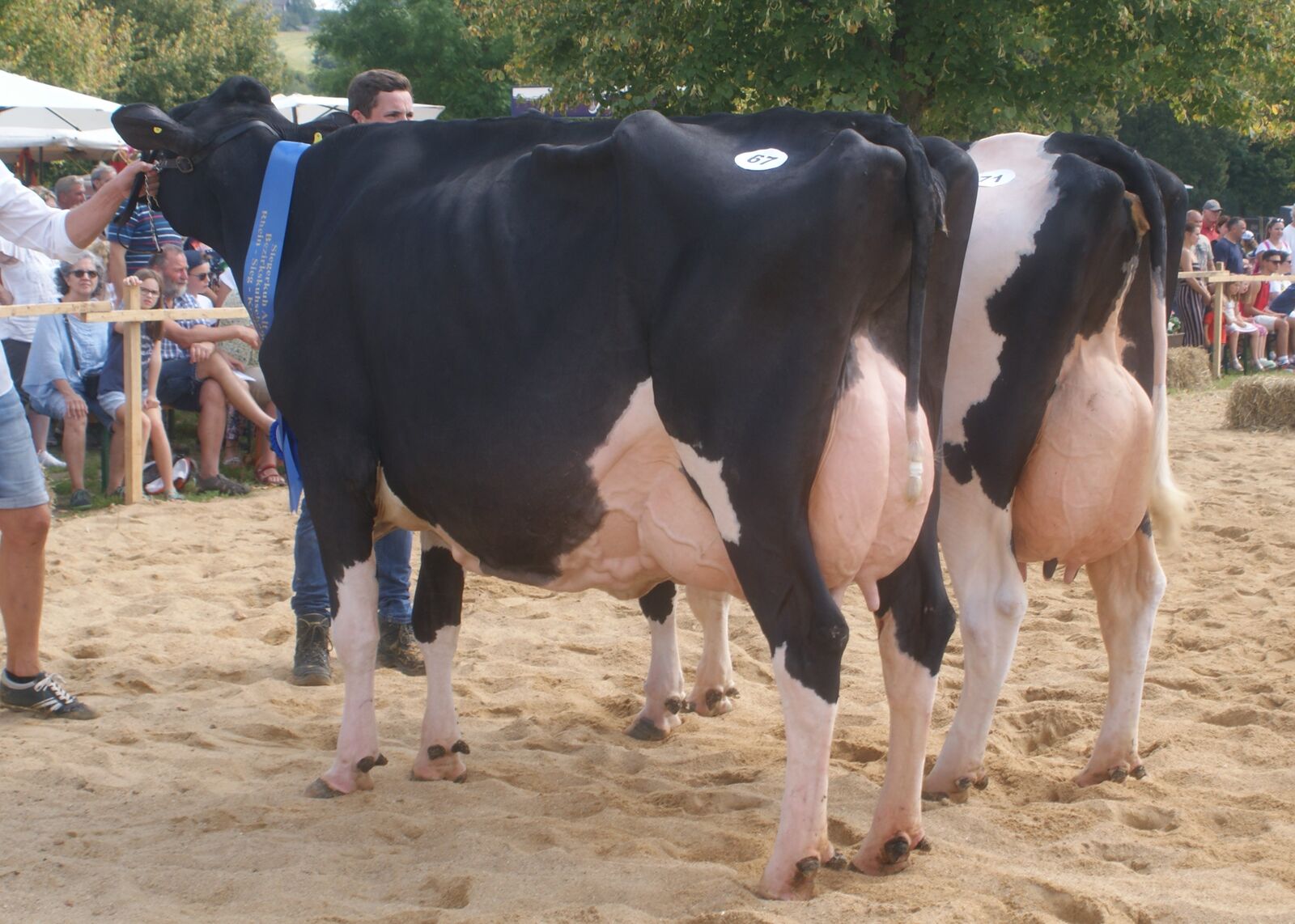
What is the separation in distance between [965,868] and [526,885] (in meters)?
1.17

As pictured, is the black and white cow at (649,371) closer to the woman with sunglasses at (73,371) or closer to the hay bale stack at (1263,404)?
the woman with sunglasses at (73,371)

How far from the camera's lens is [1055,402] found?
4172 millimetres

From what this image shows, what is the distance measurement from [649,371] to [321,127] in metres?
1.97

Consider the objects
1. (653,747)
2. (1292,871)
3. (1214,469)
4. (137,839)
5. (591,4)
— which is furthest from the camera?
(591,4)

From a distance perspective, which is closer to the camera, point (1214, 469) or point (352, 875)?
point (352, 875)

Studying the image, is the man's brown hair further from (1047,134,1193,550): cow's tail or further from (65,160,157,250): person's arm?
(1047,134,1193,550): cow's tail

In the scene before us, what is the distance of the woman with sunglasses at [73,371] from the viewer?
8.91 metres

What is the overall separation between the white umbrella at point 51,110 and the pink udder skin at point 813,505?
47.6ft

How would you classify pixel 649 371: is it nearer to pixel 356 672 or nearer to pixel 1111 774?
pixel 356 672

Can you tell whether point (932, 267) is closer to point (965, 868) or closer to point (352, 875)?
point (965, 868)

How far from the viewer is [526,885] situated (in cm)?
351

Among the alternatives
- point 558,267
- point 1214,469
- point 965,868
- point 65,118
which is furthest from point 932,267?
point 65,118

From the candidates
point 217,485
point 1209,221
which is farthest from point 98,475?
point 1209,221

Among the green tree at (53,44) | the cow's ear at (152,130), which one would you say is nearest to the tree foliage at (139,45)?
the green tree at (53,44)
